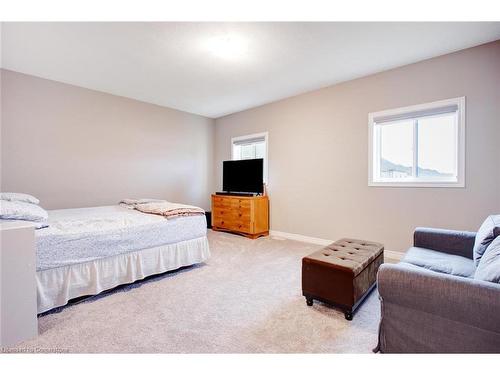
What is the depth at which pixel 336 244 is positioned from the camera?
7.84ft

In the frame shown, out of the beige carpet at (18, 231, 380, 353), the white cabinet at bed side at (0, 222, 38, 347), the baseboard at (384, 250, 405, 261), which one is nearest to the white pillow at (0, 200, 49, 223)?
the white cabinet at bed side at (0, 222, 38, 347)

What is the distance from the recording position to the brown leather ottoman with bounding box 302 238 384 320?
1.80 meters

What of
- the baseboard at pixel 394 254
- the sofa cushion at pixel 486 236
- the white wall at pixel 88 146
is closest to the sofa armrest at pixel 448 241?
the sofa cushion at pixel 486 236

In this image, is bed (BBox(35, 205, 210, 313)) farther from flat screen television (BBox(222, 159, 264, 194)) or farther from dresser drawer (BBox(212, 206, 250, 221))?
flat screen television (BBox(222, 159, 264, 194))

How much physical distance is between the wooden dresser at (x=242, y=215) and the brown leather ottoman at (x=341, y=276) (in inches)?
86.5

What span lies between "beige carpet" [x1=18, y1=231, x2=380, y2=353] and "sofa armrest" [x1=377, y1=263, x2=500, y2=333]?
0.51 metres

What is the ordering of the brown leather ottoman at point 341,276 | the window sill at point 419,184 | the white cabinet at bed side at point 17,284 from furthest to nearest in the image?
the window sill at point 419,184, the brown leather ottoman at point 341,276, the white cabinet at bed side at point 17,284

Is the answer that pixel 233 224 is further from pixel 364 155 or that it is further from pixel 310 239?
pixel 364 155

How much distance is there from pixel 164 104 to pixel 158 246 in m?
3.12

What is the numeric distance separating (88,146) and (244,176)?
2.65 metres

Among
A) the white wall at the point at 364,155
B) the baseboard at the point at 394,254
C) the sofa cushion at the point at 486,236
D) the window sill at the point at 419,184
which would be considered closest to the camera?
the sofa cushion at the point at 486,236

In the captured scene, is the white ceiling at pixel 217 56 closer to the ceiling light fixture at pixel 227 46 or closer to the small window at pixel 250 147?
the ceiling light fixture at pixel 227 46

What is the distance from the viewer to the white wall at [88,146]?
3221mm
